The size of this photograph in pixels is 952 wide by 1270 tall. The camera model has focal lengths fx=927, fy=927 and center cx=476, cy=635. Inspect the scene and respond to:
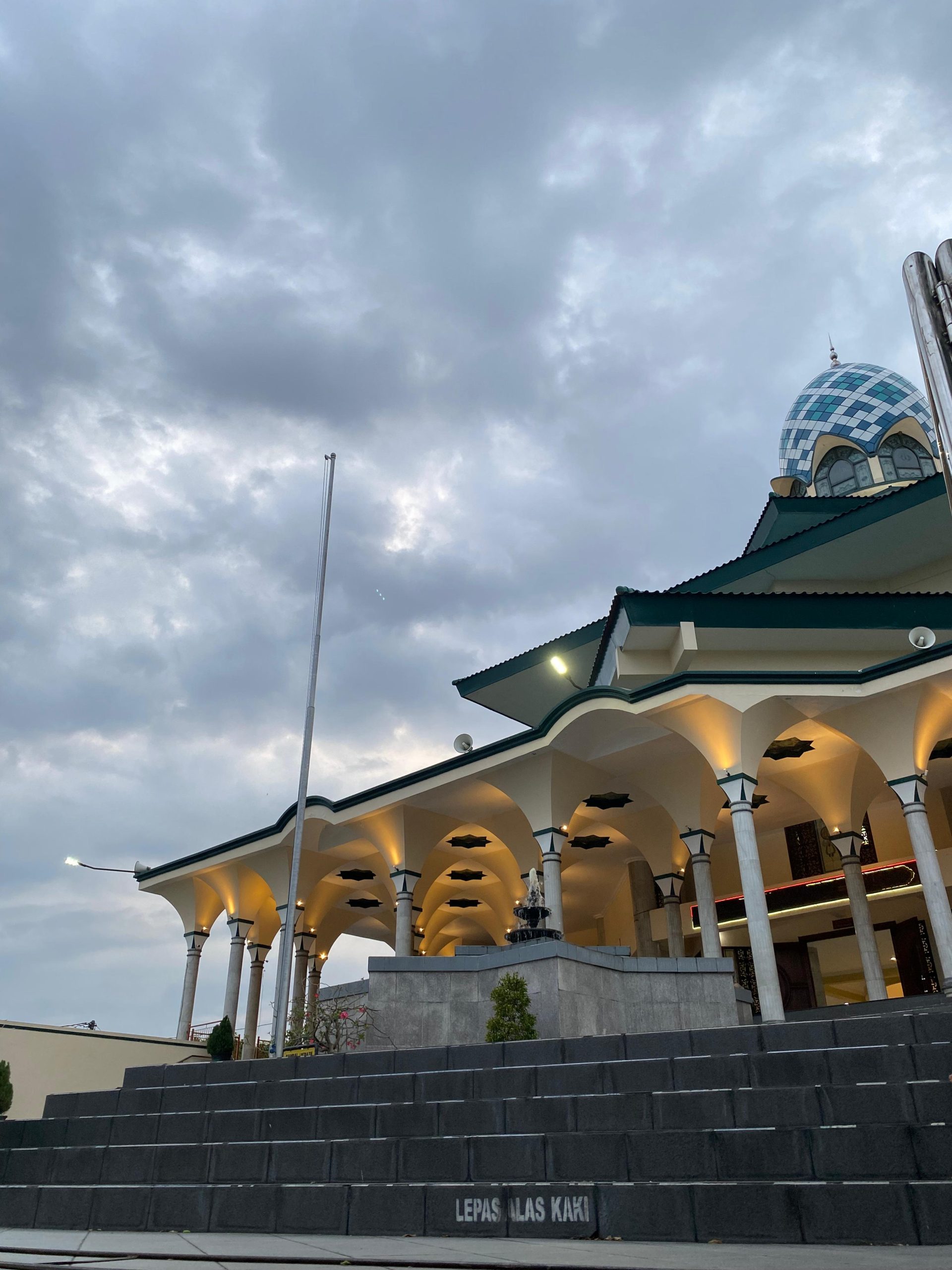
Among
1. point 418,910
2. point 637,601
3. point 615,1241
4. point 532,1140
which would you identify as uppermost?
point 637,601

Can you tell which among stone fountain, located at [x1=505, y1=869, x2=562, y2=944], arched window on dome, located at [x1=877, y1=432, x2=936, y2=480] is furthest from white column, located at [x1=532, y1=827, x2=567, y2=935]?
arched window on dome, located at [x1=877, y1=432, x2=936, y2=480]

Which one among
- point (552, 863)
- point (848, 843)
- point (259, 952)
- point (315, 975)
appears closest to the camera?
point (552, 863)

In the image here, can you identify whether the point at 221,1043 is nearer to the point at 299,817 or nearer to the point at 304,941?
the point at 299,817

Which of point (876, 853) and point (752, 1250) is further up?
point (876, 853)

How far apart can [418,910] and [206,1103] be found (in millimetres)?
15397

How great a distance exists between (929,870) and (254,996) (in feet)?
72.0

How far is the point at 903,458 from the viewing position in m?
32.3

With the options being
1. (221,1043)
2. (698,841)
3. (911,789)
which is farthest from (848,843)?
(221,1043)

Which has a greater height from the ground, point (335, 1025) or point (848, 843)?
point (848, 843)

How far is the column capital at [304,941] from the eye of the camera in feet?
106

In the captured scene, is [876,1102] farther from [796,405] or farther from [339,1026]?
[796,405]

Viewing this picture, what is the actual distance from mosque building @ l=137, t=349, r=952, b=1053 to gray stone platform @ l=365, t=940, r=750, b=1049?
1632mm

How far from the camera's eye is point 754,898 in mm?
16984

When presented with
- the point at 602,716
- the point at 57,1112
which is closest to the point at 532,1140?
the point at 57,1112
